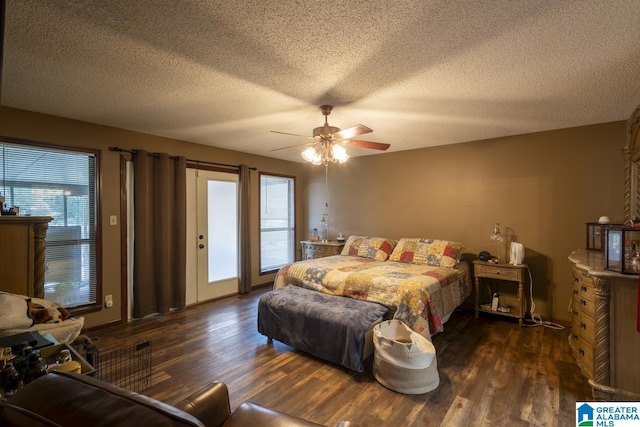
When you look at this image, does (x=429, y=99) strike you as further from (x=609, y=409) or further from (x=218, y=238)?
(x=218, y=238)

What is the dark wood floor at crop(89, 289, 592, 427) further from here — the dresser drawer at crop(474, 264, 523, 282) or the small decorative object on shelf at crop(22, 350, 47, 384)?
the small decorative object on shelf at crop(22, 350, 47, 384)

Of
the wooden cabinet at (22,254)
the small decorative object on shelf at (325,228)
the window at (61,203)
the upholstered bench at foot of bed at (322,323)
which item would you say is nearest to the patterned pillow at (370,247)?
the small decorative object on shelf at (325,228)

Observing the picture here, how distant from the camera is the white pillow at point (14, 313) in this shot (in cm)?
196

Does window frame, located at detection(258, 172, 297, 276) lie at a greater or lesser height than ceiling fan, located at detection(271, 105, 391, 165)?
lesser

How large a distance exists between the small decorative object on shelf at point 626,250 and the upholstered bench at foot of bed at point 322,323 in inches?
69.0

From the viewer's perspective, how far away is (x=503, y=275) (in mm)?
3604

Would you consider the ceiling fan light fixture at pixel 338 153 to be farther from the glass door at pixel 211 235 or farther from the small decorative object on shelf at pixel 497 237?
the glass door at pixel 211 235

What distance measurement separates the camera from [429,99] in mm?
2666

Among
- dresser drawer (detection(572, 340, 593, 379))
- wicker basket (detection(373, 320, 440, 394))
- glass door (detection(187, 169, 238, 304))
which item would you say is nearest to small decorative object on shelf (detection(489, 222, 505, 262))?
dresser drawer (detection(572, 340, 593, 379))

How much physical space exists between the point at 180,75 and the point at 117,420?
2213mm

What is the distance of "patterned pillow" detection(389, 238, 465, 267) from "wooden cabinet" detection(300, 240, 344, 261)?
112 centimetres

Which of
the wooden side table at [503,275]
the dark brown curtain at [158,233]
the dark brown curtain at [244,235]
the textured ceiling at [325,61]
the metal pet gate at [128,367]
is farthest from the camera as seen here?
the dark brown curtain at [244,235]

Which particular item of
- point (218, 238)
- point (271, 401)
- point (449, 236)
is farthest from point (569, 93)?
point (218, 238)

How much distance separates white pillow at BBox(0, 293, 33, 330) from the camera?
196 cm
